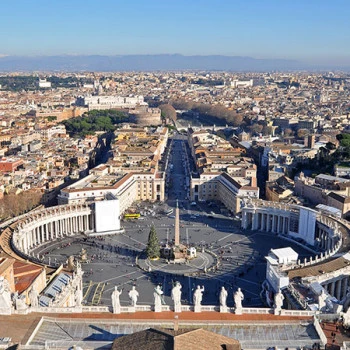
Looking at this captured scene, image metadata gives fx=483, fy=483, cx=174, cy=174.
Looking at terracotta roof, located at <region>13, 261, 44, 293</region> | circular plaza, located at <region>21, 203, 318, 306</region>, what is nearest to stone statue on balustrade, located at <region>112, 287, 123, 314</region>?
terracotta roof, located at <region>13, 261, 44, 293</region>

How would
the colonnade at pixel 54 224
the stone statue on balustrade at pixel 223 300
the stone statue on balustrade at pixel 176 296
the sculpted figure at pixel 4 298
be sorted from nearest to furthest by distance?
the sculpted figure at pixel 4 298, the stone statue on balustrade at pixel 176 296, the stone statue on balustrade at pixel 223 300, the colonnade at pixel 54 224

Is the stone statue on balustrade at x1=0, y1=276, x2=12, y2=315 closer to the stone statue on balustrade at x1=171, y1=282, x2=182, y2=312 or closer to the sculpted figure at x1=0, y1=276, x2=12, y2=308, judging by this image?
the sculpted figure at x1=0, y1=276, x2=12, y2=308

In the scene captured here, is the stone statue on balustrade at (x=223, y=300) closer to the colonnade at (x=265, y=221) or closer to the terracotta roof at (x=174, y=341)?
the terracotta roof at (x=174, y=341)

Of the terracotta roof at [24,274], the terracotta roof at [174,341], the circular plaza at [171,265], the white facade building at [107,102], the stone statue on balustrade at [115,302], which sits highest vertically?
the terracotta roof at [174,341]

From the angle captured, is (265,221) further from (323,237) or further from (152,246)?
(152,246)

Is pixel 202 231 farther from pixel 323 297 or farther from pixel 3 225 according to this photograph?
pixel 323 297

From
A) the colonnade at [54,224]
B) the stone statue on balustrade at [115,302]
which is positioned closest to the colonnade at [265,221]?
the colonnade at [54,224]

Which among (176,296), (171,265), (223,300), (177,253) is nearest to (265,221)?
(177,253)
